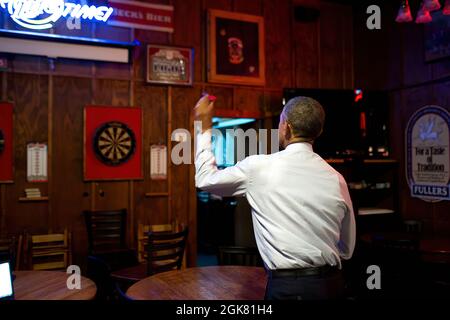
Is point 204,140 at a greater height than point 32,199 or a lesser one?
greater

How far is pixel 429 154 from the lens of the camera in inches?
207

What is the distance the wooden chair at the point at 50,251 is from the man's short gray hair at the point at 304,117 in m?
3.93

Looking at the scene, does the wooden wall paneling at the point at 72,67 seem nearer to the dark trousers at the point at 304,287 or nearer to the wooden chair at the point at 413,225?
the dark trousers at the point at 304,287

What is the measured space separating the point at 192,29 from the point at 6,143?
2.87 m

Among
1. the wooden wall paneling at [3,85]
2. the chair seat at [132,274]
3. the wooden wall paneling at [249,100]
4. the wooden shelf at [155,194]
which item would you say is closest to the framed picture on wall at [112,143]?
the wooden shelf at [155,194]

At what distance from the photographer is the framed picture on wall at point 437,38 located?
498 centimetres

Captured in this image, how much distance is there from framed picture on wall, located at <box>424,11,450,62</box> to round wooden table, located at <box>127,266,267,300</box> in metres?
3.90

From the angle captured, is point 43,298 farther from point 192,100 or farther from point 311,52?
point 311,52

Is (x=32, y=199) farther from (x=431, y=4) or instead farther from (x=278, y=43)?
(x=431, y=4)

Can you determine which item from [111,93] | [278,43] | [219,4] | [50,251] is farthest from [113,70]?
[278,43]

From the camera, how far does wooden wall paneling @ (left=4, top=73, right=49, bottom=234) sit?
4.76m

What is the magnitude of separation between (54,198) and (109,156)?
841 mm

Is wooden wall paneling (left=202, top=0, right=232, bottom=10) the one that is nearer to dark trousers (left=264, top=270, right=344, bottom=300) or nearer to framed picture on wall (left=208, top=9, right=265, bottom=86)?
framed picture on wall (left=208, top=9, right=265, bottom=86)
